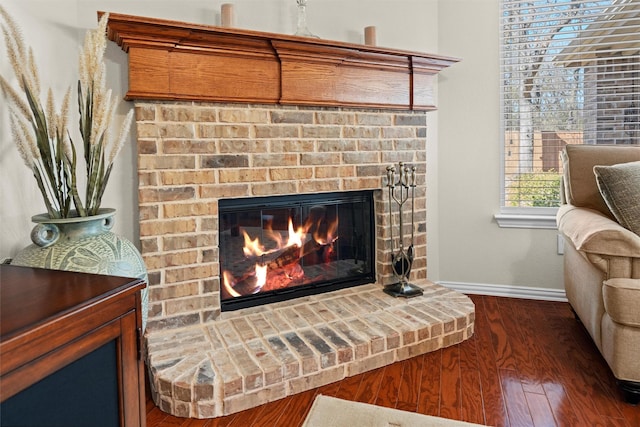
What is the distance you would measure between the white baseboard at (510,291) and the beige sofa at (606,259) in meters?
0.52

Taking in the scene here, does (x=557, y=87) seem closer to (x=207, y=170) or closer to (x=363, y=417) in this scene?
(x=207, y=170)

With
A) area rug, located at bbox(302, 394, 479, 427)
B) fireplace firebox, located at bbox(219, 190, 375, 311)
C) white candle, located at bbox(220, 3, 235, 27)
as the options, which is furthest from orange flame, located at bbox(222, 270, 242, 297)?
white candle, located at bbox(220, 3, 235, 27)

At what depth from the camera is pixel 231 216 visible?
7.32ft

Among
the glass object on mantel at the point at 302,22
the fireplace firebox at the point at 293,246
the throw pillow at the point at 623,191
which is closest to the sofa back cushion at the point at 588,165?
the throw pillow at the point at 623,191

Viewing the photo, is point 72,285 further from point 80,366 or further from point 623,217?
point 623,217

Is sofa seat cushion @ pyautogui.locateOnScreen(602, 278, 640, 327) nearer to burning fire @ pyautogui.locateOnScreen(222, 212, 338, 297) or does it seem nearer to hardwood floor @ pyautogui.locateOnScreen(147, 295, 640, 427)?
hardwood floor @ pyautogui.locateOnScreen(147, 295, 640, 427)

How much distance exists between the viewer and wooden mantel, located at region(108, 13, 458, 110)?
1.86 meters

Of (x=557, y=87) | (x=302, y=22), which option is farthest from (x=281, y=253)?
(x=557, y=87)

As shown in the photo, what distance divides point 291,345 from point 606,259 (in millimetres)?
1304

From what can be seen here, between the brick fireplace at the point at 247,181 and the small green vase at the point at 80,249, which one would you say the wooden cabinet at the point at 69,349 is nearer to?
the small green vase at the point at 80,249

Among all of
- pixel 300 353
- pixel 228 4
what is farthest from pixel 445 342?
pixel 228 4

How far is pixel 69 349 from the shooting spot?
77 centimetres

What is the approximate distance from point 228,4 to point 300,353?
162 centimetres

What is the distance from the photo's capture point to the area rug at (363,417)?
1.54 m
